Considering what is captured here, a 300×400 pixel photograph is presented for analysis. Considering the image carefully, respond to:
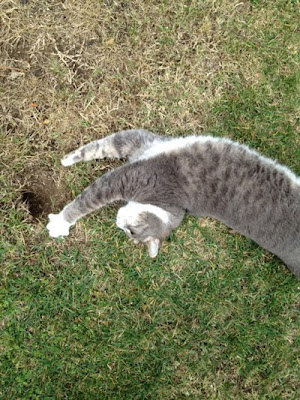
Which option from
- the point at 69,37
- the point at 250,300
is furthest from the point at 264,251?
the point at 69,37

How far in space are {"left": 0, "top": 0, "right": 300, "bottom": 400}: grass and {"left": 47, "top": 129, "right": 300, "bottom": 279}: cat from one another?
0.27 meters

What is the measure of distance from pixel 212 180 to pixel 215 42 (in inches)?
57.4

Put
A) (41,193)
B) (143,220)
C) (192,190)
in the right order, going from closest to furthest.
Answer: (192,190), (143,220), (41,193)

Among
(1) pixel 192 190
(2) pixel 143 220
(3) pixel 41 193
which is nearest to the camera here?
(1) pixel 192 190

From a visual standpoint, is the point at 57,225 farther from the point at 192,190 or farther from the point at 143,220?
the point at 192,190

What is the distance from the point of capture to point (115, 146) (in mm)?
3682

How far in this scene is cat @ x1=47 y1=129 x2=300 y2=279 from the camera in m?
3.39

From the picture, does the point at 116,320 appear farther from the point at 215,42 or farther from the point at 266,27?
the point at 266,27

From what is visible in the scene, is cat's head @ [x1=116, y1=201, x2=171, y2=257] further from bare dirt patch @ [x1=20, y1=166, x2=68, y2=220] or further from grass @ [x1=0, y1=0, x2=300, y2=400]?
bare dirt patch @ [x1=20, y1=166, x2=68, y2=220]

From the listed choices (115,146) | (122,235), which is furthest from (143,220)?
(115,146)

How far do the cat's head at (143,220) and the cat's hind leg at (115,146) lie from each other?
48 cm

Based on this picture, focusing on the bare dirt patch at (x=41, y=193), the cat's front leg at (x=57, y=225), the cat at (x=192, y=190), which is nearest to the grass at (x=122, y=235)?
the bare dirt patch at (x=41, y=193)

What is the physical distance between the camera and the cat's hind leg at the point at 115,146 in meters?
3.67

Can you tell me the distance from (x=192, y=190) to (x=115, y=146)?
2.65 ft
